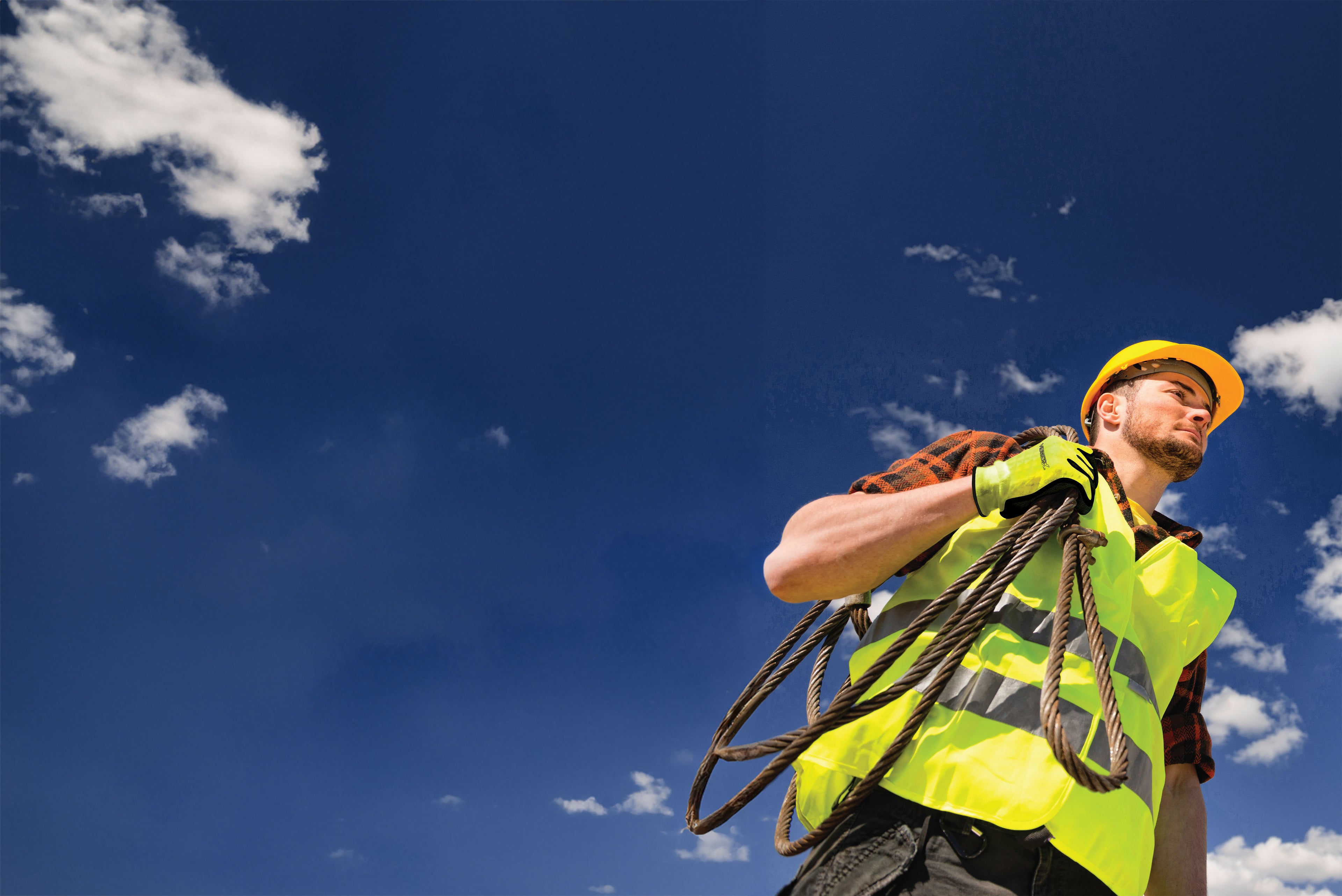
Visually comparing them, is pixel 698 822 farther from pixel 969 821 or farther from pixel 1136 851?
pixel 1136 851

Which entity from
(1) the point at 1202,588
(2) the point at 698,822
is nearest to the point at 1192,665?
(1) the point at 1202,588

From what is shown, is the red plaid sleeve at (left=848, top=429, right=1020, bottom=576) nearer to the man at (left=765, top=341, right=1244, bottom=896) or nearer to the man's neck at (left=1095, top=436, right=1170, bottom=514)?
the man at (left=765, top=341, right=1244, bottom=896)

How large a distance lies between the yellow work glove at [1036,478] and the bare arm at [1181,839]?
1.50m

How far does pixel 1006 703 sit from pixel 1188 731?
1659mm

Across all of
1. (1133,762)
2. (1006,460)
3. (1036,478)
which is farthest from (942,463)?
(1133,762)

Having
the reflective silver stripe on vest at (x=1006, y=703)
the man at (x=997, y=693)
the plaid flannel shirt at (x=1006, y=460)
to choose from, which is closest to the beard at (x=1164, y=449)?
the plaid flannel shirt at (x=1006, y=460)

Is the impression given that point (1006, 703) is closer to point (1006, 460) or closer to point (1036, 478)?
point (1036, 478)

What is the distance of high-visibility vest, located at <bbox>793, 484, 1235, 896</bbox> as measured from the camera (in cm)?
217

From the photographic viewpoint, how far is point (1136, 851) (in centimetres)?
227

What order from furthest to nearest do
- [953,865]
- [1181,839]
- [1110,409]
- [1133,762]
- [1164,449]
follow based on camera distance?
1. [1110,409]
2. [1164,449]
3. [1181,839]
4. [1133,762]
5. [953,865]

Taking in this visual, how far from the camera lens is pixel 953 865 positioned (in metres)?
2.17

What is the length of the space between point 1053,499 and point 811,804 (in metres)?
1.14

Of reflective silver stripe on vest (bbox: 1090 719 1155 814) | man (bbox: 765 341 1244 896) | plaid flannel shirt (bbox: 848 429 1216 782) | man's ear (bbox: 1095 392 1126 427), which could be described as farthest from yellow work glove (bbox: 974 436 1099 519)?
man's ear (bbox: 1095 392 1126 427)

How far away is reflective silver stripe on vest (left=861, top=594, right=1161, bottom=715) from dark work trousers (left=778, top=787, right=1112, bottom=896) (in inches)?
19.8
